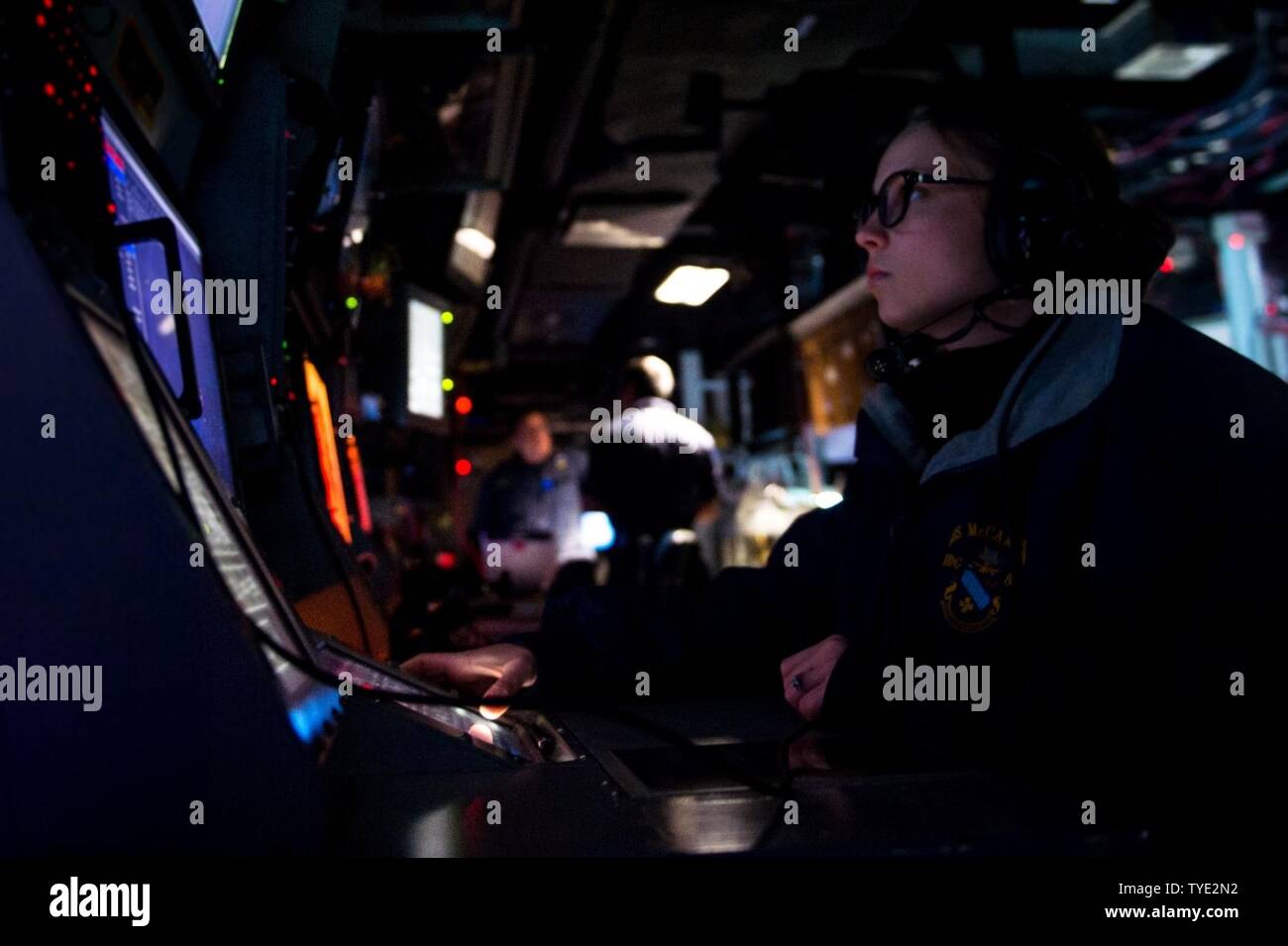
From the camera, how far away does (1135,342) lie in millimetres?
903

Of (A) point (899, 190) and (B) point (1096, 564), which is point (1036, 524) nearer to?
(B) point (1096, 564)

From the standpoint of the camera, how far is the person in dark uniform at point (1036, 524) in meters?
0.79

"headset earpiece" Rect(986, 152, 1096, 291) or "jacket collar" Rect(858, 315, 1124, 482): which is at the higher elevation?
"headset earpiece" Rect(986, 152, 1096, 291)

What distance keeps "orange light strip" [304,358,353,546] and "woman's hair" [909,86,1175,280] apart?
109 centimetres

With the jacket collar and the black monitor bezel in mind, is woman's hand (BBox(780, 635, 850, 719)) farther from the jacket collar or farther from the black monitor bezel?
the black monitor bezel

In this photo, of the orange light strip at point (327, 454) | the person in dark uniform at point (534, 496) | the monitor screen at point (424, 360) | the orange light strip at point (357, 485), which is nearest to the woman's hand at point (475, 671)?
the orange light strip at point (327, 454)

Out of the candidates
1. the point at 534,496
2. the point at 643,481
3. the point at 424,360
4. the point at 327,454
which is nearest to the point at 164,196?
the point at 327,454

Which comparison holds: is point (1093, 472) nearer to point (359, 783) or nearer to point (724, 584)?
point (724, 584)

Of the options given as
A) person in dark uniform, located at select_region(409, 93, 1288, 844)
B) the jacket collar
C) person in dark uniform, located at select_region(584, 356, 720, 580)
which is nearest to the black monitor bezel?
person in dark uniform, located at select_region(409, 93, 1288, 844)

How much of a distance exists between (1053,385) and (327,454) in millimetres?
1330

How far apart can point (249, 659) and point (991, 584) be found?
681 mm

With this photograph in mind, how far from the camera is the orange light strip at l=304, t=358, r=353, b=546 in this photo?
1710 mm

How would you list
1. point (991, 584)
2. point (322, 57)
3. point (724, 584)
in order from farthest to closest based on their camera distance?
point (322, 57) → point (724, 584) → point (991, 584)
